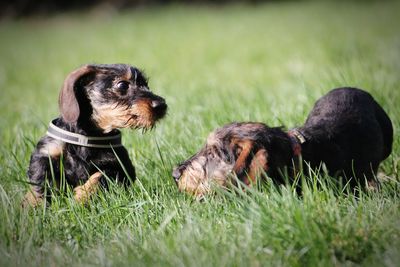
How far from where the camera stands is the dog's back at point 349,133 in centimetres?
411

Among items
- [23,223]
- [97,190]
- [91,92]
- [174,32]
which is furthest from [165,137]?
[174,32]

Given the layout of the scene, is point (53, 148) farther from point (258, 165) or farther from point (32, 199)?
point (258, 165)

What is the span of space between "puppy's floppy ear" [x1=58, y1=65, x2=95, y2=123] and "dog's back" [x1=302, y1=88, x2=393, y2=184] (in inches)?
69.9

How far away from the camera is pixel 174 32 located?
18141 mm

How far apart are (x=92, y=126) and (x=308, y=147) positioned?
173 centimetres

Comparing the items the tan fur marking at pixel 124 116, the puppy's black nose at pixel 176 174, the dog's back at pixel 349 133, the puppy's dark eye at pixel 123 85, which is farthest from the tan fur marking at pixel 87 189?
the dog's back at pixel 349 133

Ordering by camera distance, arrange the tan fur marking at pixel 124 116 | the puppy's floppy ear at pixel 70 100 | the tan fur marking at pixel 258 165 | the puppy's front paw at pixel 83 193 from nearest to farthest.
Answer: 1. the tan fur marking at pixel 258 165
2. the puppy's front paw at pixel 83 193
3. the puppy's floppy ear at pixel 70 100
4. the tan fur marking at pixel 124 116

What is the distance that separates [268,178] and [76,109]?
161 cm

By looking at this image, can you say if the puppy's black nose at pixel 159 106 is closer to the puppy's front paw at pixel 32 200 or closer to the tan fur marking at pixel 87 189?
the tan fur marking at pixel 87 189

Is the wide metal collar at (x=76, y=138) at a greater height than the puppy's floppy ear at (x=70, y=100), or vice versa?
the puppy's floppy ear at (x=70, y=100)

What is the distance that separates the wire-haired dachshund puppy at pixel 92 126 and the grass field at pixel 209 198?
183mm

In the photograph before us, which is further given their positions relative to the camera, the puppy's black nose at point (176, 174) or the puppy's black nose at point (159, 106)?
the puppy's black nose at point (159, 106)

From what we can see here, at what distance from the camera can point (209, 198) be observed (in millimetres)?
3594

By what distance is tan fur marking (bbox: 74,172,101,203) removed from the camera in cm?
380
